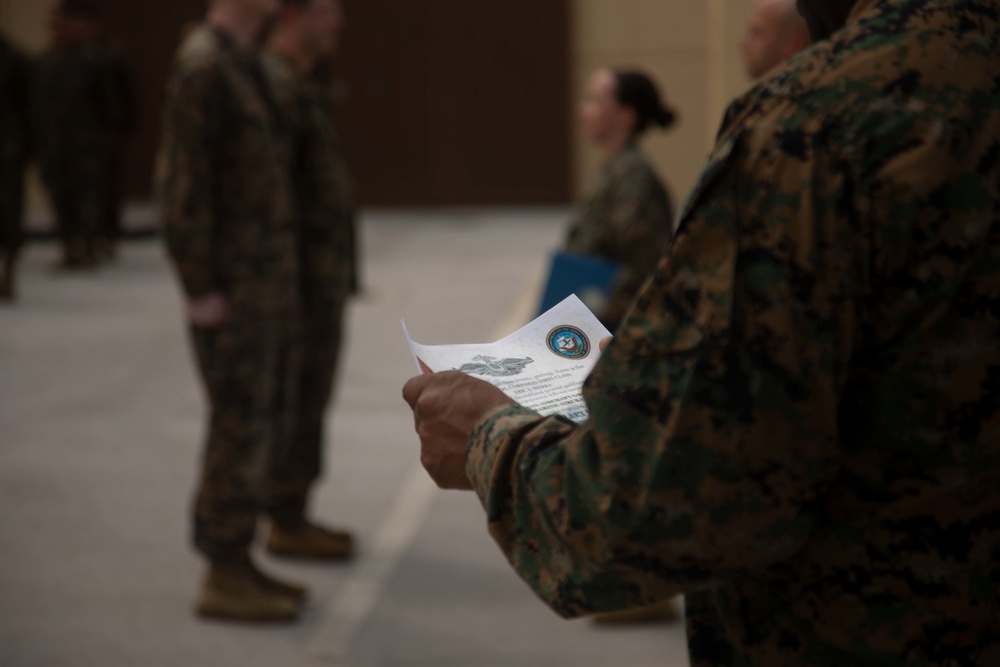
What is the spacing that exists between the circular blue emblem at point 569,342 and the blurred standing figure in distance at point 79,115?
32.9ft

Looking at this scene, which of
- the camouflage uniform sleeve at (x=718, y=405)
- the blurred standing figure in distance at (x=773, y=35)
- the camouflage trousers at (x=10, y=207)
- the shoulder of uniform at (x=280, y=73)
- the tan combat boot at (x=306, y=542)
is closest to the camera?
the camouflage uniform sleeve at (x=718, y=405)

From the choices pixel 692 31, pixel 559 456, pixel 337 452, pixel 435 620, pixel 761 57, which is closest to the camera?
pixel 559 456

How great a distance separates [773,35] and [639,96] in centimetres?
106

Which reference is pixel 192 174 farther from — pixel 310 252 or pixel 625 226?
pixel 625 226

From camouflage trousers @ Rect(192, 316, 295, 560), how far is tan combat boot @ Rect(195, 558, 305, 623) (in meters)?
0.12

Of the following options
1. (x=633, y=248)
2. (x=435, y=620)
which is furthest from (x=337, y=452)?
(x=633, y=248)

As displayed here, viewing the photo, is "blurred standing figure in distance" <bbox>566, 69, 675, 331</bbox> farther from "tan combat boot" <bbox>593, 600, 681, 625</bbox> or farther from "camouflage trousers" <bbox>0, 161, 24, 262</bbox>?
"camouflage trousers" <bbox>0, 161, 24, 262</bbox>

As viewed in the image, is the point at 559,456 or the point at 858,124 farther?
the point at 559,456

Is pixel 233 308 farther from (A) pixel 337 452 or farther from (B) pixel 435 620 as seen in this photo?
(A) pixel 337 452

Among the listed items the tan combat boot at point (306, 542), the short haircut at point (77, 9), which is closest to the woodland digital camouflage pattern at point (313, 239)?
the tan combat boot at point (306, 542)

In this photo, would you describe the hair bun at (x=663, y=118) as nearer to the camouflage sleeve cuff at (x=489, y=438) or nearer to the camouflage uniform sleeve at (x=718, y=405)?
the camouflage sleeve cuff at (x=489, y=438)

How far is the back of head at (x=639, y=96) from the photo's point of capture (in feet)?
14.2

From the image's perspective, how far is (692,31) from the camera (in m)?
15.3

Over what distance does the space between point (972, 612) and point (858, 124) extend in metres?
0.52
